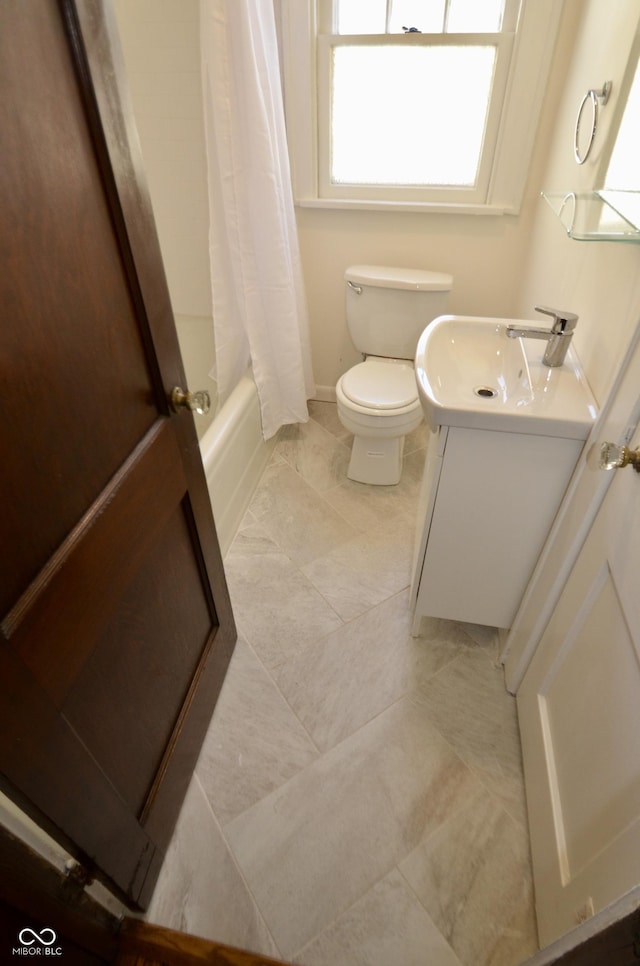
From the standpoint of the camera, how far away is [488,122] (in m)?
1.87

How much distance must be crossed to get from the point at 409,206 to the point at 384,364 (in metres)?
0.65

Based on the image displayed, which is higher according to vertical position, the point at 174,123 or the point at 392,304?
the point at 174,123

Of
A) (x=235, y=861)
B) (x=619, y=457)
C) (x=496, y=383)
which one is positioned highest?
(x=619, y=457)

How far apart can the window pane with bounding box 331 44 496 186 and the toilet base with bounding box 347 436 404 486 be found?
1103mm

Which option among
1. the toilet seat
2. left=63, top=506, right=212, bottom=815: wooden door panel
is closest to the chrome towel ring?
the toilet seat

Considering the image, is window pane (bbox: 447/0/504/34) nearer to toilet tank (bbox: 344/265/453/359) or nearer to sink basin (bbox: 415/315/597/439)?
toilet tank (bbox: 344/265/453/359)

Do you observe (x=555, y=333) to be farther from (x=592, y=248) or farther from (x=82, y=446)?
(x=82, y=446)

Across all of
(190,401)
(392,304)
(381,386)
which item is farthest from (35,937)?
(392,304)

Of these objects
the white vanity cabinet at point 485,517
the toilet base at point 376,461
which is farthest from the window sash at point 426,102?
the white vanity cabinet at point 485,517

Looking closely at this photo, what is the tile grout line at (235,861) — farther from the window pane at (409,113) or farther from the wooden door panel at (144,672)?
the window pane at (409,113)

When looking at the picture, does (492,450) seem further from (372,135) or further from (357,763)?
(372,135)

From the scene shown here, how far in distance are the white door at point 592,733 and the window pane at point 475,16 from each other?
175cm

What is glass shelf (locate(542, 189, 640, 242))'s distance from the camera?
0.86 meters

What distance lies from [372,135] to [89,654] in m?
2.18
